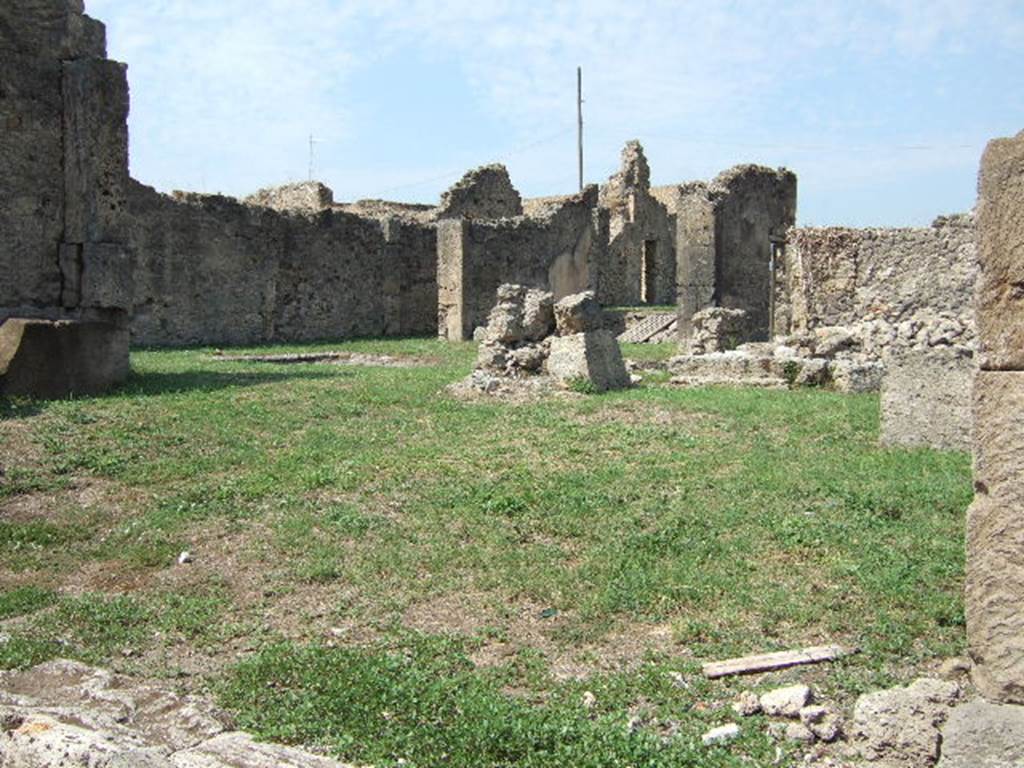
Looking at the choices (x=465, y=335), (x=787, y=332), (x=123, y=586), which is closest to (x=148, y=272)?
(x=465, y=335)

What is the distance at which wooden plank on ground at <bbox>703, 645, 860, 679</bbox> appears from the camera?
174 inches

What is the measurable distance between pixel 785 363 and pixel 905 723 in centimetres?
1110

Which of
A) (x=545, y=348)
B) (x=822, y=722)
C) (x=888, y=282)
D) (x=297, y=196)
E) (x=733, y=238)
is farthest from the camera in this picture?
(x=297, y=196)

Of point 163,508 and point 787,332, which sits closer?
point 163,508

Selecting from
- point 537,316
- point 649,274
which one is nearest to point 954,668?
point 537,316

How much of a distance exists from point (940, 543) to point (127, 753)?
443 cm

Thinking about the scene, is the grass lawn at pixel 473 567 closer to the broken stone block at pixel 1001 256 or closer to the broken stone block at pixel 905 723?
the broken stone block at pixel 905 723

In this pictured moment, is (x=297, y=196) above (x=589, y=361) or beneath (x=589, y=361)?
above

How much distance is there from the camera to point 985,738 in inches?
118

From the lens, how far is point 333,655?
15.3ft

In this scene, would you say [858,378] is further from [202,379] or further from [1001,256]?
[1001,256]

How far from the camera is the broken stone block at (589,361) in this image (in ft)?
41.8

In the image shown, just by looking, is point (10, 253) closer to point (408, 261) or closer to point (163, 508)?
point (163, 508)

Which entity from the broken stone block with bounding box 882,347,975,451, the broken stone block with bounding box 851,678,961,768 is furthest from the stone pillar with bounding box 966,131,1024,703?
the broken stone block with bounding box 882,347,975,451
